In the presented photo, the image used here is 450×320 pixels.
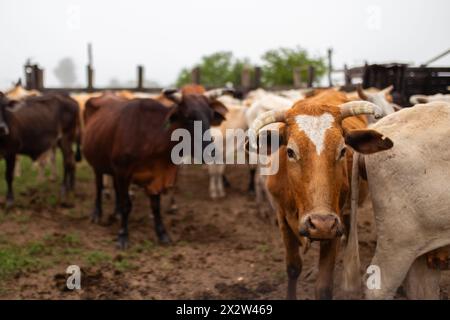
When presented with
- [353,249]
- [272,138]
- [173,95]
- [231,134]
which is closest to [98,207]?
[173,95]

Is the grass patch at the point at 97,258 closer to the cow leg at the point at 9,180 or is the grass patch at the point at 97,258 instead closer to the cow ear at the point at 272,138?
the cow leg at the point at 9,180

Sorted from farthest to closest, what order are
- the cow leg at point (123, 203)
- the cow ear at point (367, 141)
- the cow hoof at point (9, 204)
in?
1. the cow hoof at point (9, 204)
2. the cow leg at point (123, 203)
3. the cow ear at point (367, 141)

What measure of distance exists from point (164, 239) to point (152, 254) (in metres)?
0.44

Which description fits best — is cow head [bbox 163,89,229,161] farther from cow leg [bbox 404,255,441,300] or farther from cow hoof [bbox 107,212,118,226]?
cow leg [bbox 404,255,441,300]

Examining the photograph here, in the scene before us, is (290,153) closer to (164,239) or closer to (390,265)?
(390,265)

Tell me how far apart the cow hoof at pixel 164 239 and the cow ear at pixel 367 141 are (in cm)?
359

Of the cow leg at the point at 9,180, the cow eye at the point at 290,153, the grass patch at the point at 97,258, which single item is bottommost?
the grass patch at the point at 97,258

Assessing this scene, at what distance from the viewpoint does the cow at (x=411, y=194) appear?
294cm

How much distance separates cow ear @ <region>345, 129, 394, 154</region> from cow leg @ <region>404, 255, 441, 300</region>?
2.73 ft

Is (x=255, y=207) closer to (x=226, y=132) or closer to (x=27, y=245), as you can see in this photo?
(x=226, y=132)

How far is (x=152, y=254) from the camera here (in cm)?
585

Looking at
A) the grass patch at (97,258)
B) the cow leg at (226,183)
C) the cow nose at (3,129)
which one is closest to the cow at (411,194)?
the grass patch at (97,258)

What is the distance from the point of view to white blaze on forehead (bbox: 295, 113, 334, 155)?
311 centimetres
